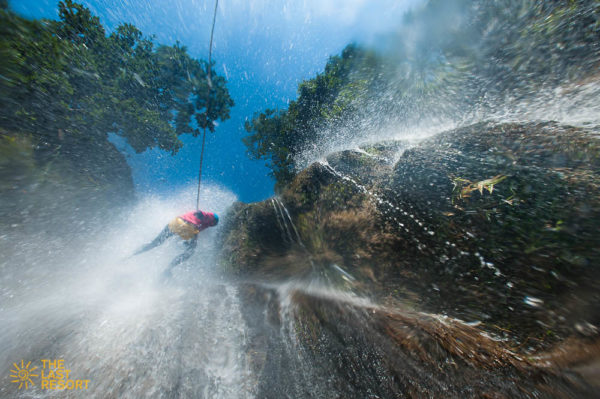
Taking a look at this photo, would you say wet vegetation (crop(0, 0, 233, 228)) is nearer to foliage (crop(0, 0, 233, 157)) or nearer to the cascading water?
foliage (crop(0, 0, 233, 157))

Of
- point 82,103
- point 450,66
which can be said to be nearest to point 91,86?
point 82,103

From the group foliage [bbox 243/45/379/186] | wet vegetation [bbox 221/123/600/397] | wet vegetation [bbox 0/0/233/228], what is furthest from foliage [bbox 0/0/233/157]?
wet vegetation [bbox 221/123/600/397]

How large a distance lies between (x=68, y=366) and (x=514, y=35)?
8.74 metres

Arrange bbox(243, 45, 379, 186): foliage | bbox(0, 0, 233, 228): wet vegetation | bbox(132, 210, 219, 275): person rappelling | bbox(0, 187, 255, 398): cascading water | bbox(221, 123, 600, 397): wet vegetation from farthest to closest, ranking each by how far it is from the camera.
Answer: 1. bbox(243, 45, 379, 186): foliage
2. bbox(132, 210, 219, 275): person rappelling
3. bbox(0, 0, 233, 228): wet vegetation
4. bbox(0, 187, 255, 398): cascading water
5. bbox(221, 123, 600, 397): wet vegetation

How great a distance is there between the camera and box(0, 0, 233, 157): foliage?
572cm

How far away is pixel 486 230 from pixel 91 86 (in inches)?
539

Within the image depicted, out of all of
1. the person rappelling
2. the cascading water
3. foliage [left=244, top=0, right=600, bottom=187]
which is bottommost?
the cascading water

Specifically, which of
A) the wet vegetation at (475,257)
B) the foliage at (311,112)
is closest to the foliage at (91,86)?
the foliage at (311,112)

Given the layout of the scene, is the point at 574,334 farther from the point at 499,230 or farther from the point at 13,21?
the point at 13,21

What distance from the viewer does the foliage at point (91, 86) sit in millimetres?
5723

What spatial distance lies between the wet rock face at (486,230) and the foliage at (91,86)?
15.7 feet

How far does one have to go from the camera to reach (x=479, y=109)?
3.84m

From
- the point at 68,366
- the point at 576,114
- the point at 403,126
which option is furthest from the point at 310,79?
the point at 68,366

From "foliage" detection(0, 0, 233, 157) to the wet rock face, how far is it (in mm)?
4791
